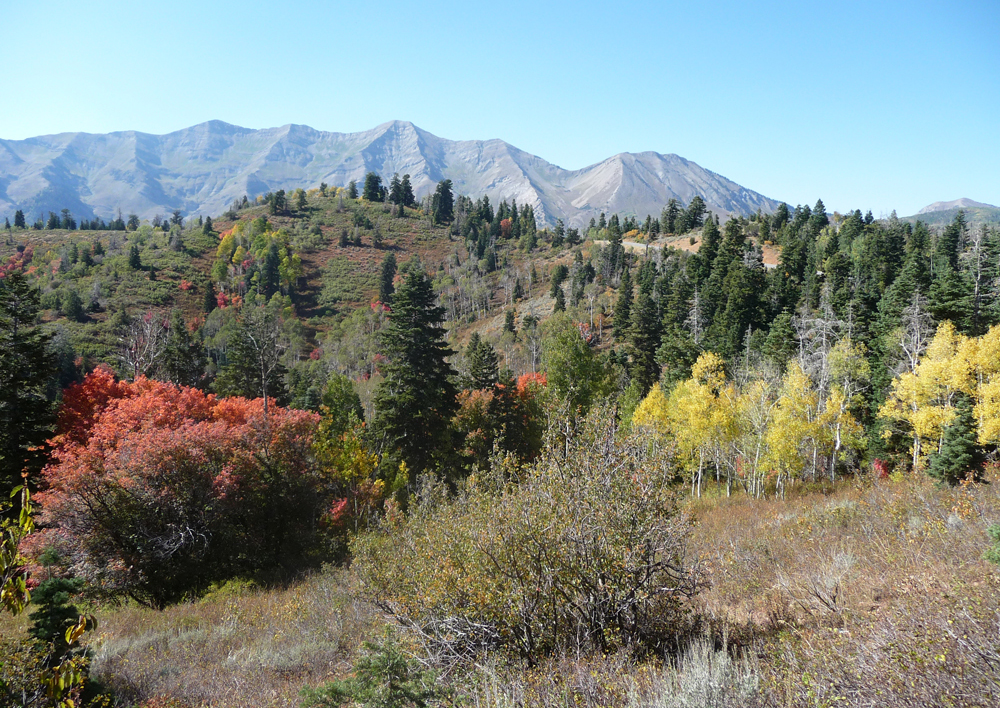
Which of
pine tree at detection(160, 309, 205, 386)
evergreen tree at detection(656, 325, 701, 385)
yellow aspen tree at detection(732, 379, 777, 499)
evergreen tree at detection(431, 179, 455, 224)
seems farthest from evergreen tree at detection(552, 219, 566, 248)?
yellow aspen tree at detection(732, 379, 777, 499)

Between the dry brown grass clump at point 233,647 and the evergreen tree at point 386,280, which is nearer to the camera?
the dry brown grass clump at point 233,647

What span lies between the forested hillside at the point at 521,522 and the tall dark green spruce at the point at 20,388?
0.10 m

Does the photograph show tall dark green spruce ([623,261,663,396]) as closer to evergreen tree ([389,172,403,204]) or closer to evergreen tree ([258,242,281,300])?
evergreen tree ([258,242,281,300])

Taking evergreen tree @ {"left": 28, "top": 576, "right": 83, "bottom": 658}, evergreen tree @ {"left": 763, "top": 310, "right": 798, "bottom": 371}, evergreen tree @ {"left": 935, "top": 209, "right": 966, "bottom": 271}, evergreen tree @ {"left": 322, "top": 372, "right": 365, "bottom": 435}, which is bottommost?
evergreen tree @ {"left": 322, "top": 372, "right": 365, "bottom": 435}

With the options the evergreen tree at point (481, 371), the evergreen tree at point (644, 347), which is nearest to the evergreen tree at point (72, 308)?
the evergreen tree at point (481, 371)

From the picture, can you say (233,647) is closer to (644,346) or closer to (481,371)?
(481,371)

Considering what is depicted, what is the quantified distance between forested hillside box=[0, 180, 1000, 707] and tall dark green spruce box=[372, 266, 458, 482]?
0.18 m

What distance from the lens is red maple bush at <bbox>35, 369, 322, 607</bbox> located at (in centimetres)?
1669

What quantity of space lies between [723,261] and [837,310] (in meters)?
18.0

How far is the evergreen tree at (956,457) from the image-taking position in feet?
60.2

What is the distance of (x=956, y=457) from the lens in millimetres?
18797

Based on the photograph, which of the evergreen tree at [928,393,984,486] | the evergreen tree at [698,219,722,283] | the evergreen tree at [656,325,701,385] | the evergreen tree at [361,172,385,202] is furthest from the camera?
the evergreen tree at [361,172,385,202]

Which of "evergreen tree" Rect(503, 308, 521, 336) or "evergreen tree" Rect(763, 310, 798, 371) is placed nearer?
"evergreen tree" Rect(763, 310, 798, 371)

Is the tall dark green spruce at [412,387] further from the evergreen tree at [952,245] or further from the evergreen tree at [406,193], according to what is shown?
the evergreen tree at [406,193]
